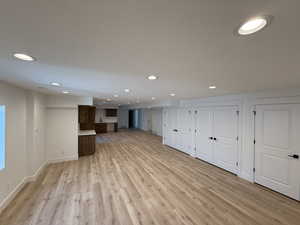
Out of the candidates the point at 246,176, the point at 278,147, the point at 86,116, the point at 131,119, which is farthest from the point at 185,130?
the point at 131,119

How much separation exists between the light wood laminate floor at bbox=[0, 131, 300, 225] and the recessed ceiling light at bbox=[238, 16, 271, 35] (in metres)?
2.62

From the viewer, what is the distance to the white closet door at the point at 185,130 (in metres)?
6.03

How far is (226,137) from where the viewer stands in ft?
14.7

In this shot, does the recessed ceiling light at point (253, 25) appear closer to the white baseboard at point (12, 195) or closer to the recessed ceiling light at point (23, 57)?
the recessed ceiling light at point (23, 57)

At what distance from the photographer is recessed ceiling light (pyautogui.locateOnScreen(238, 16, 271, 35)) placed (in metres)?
0.80

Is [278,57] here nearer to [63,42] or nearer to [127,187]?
[63,42]

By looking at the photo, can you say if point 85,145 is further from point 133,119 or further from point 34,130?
point 133,119

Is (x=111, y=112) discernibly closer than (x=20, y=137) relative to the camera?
No

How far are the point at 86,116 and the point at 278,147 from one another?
653 centimetres

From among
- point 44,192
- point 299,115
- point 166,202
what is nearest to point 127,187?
point 166,202

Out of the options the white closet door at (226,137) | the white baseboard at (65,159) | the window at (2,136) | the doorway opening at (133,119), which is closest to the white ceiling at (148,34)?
the window at (2,136)

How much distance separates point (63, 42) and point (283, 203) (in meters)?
4.39

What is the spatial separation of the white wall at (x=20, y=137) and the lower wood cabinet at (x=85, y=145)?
4.77 feet

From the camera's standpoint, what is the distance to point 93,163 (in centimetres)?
496
